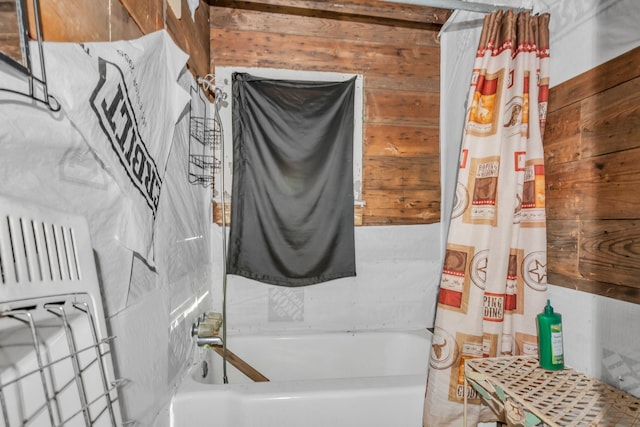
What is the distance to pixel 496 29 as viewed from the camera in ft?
4.19

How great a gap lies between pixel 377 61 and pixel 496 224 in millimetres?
1615

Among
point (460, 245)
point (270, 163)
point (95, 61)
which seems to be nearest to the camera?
point (95, 61)

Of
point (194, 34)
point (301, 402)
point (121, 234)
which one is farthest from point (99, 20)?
point (301, 402)

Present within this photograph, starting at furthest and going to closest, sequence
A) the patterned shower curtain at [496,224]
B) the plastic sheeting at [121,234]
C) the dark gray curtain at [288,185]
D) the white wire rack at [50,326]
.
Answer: the dark gray curtain at [288,185] → the patterned shower curtain at [496,224] → the plastic sheeting at [121,234] → the white wire rack at [50,326]

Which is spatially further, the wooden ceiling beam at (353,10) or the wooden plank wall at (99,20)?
the wooden ceiling beam at (353,10)

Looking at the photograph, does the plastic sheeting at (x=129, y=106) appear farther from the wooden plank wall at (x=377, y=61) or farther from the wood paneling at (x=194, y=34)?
the wooden plank wall at (x=377, y=61)

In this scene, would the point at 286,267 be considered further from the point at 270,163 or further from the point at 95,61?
the point at 95,61

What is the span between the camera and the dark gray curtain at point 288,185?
212 centimetres

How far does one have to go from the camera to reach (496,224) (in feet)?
4.06

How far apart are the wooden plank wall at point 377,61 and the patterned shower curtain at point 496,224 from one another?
1053 mm

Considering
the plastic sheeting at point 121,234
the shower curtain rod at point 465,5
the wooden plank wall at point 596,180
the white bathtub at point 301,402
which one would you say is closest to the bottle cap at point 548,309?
the wooden plank wall at point 596,180

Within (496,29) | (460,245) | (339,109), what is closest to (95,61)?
(460,245)

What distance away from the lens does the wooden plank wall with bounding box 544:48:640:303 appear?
38.5 inches

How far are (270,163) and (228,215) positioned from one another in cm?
45
